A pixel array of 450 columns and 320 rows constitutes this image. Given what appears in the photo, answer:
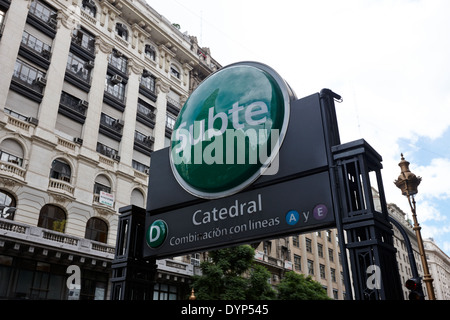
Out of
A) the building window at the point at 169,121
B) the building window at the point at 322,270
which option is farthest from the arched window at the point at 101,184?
the building window at the point at 322,270

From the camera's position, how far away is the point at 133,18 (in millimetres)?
41281

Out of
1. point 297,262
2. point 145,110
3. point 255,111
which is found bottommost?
point 255,111

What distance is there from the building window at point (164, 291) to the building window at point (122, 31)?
81.4 feet

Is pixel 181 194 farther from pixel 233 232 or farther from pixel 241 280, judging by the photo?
pixel 241 280

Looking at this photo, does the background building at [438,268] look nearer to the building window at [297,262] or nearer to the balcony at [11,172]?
the building window at [297,262]

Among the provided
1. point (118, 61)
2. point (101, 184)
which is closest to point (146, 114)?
point (118, 61)

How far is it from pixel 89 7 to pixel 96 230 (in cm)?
2153

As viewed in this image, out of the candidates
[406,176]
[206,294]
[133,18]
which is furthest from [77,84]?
[406,176]

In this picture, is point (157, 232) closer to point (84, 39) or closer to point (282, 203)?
point (282, 203)

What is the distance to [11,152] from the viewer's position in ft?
85.4

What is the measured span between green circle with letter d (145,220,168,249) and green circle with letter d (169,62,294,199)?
844 millimetres

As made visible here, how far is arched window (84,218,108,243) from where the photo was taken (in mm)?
29344

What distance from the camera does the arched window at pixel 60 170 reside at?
2844 cm
